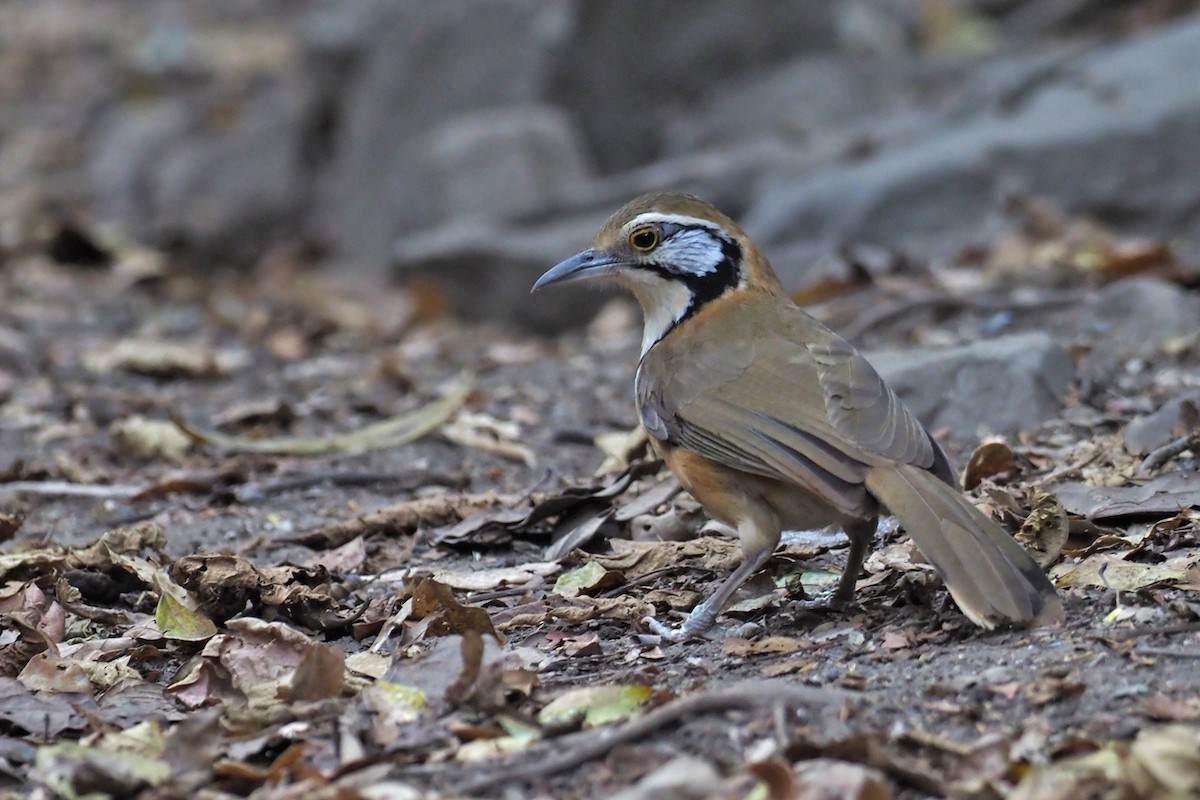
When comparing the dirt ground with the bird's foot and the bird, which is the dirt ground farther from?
the bird

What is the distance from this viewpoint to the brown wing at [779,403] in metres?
4.57

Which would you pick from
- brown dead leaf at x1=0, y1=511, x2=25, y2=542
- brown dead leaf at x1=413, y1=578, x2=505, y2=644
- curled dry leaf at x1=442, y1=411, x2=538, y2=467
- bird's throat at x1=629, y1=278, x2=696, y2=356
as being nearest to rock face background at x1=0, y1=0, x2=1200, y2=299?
curled dry leaf at x1=442, y1=411, x2=538, y2=467

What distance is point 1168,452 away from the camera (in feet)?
18.2

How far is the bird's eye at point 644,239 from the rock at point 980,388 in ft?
5.39

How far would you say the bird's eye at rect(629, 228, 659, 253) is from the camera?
5625mm

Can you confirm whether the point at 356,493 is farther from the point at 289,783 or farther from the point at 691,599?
the point at 289,783

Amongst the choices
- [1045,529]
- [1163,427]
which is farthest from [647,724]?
[1163,427]

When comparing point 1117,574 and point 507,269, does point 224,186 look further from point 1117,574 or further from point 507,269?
point 1117,574

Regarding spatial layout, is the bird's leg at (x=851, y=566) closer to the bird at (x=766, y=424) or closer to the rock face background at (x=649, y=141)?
the bird at (x=766, y=424)

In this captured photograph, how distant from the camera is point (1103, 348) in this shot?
25.5ft

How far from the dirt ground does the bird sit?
193 millimetres

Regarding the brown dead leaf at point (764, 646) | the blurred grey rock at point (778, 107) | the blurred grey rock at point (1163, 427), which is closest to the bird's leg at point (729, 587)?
the brown dead leaf at point (764, 646)

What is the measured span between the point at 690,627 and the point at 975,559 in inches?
37.8

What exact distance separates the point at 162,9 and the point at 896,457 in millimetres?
21917
